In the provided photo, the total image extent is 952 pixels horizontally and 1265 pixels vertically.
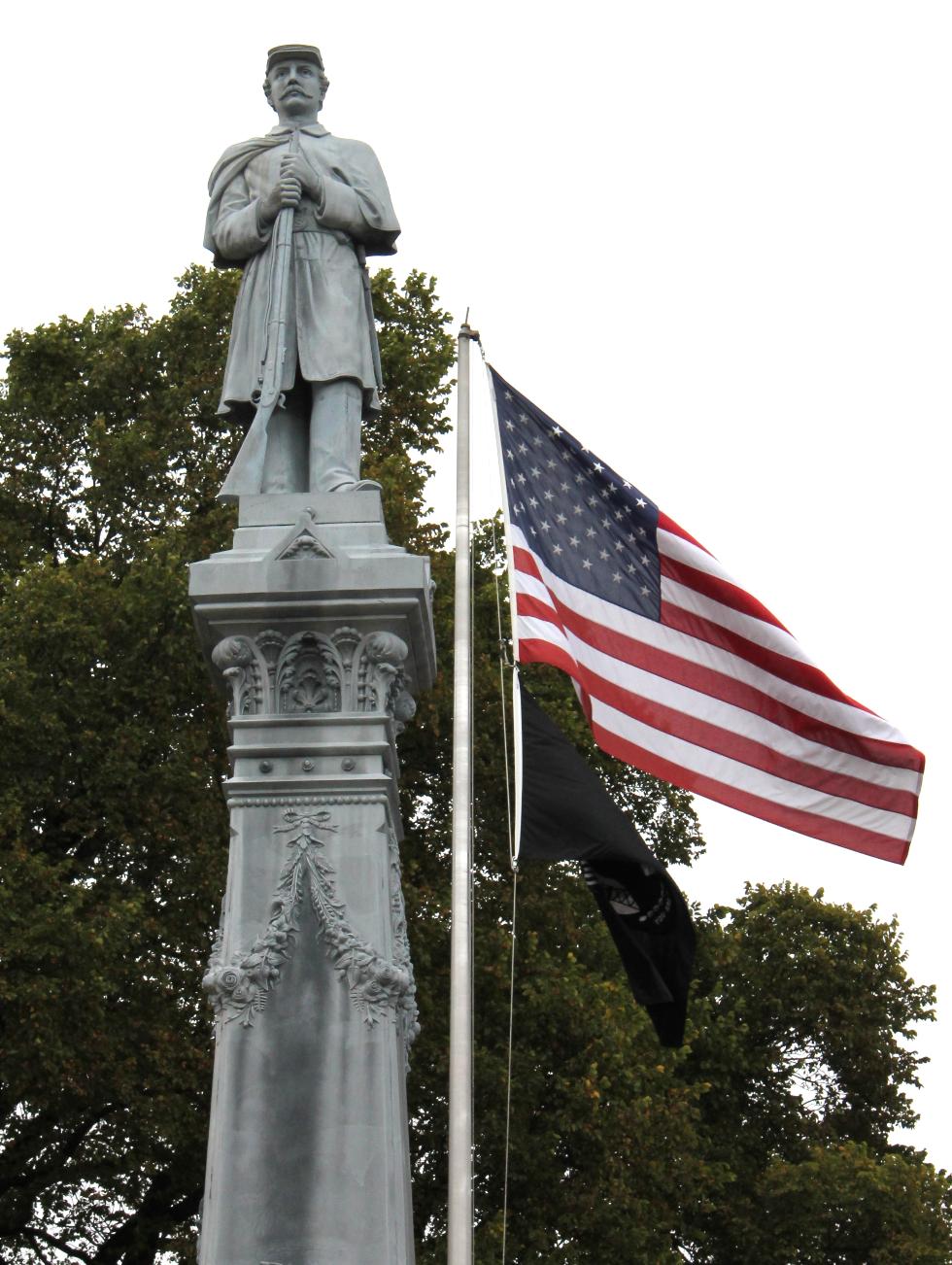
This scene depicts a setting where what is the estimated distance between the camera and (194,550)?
26.5 m

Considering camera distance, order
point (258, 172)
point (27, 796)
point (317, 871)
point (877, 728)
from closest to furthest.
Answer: point (317, 871), point (258, 172), point (877, 728), point (27, 796)

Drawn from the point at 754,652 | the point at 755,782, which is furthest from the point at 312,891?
the point at 754,652

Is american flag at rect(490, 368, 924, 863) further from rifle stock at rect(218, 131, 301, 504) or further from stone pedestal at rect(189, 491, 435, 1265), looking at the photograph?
stone pedestal at rect(189, 491, 435, 1265)

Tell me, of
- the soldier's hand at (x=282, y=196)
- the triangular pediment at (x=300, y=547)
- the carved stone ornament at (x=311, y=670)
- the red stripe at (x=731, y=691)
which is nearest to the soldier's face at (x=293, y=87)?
the soldier's hand at (x=282, y=196)

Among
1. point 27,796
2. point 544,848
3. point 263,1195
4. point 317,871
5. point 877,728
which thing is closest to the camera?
point 263,1195

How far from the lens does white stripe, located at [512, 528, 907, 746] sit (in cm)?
1462

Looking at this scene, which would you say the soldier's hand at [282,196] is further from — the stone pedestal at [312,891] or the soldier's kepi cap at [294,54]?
the stone pedestal at [312,891]

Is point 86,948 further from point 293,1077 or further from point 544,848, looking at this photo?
point 293,1077

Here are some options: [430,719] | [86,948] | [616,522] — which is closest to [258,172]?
[616,522]

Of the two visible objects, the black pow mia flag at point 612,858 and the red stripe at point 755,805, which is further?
the red stripe at point 755,805

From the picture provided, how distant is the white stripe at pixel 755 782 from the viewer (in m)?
14.2

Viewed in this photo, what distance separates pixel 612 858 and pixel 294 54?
524 cm

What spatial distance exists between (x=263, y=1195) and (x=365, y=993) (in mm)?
1028

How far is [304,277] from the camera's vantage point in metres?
11.9
